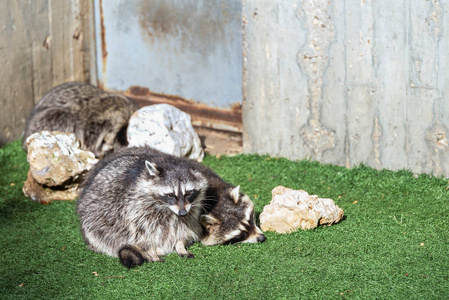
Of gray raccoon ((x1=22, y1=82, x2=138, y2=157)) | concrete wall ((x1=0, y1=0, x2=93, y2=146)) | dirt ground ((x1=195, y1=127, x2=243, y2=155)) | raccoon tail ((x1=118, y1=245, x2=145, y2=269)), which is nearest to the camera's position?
raccoon tail ((x1=118, y1=245, x2=145, y2=269))

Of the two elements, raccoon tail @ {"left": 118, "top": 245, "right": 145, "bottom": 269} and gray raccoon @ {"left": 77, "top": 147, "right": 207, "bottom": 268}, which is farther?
gray raccoon @ {"left": 77, "top": 147, "right": 207, "bottom": 268}

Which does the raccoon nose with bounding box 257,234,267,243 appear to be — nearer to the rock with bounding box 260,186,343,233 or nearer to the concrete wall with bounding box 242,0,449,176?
the rock with bounding box 260,186,343,233

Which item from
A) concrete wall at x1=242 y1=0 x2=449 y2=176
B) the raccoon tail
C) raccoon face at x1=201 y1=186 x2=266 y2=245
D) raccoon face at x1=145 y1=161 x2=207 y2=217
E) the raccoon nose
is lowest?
the raccoon tail

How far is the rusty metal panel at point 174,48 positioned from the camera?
23.4 ft

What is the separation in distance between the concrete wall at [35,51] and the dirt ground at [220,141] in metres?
2.03

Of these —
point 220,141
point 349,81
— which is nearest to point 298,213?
point 349,81

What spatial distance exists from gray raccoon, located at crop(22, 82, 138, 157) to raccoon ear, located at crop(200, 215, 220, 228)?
2426mm

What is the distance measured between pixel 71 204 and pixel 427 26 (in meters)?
3.56

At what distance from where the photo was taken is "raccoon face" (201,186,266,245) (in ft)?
14.6

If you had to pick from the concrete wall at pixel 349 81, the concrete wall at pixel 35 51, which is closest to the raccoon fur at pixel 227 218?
the concrete wall at pixel 349 81

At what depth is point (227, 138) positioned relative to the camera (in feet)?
23.8

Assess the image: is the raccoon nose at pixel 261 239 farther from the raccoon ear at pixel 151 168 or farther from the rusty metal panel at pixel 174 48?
the rusty metal panel at pixel 174 48

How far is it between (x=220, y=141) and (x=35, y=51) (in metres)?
2.58

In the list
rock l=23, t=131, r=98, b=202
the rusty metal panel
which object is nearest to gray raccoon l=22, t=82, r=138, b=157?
rock l=23, t=131, r=98, b=202
